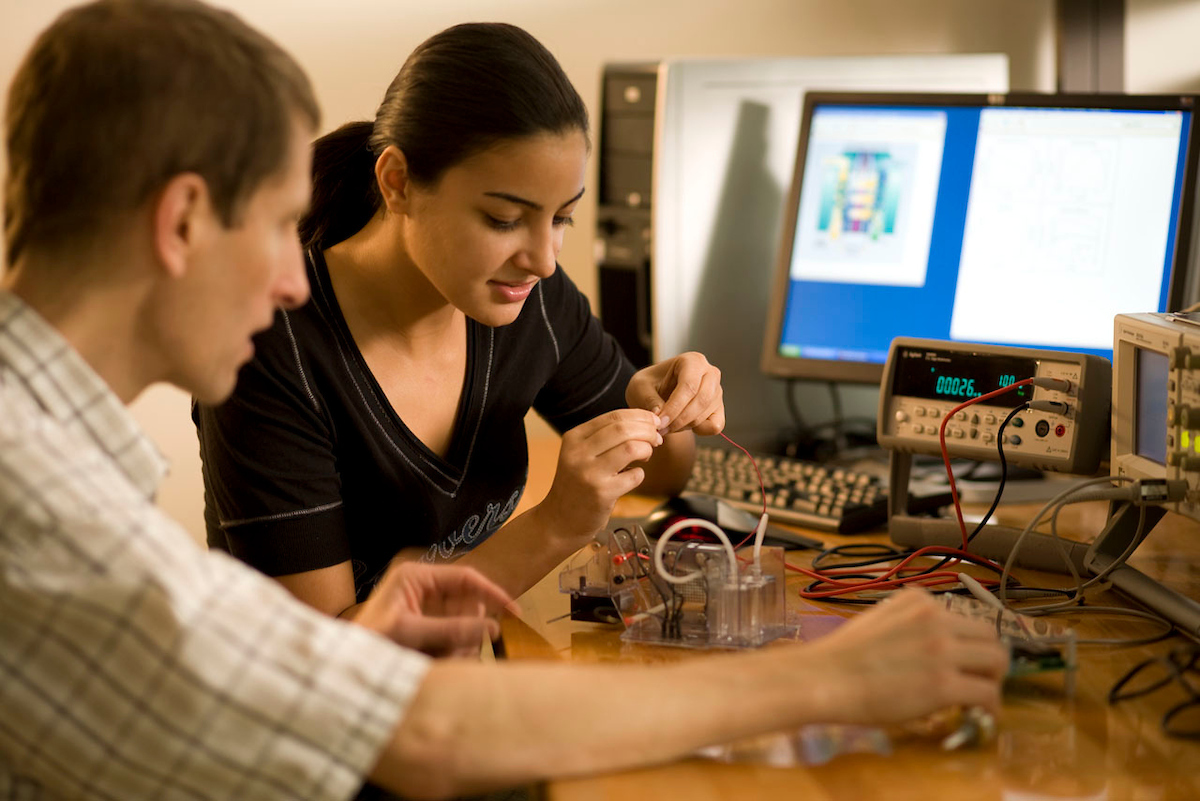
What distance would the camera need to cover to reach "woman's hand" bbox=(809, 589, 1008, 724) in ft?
2.69

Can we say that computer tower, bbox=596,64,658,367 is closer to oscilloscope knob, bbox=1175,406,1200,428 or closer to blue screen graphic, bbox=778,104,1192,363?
blue screen graphic, bbox=778,104,1192,363

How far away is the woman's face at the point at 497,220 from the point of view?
122 cm

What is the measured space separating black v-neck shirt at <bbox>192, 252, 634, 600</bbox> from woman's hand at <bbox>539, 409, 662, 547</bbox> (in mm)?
225

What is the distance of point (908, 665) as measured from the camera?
2.74ft

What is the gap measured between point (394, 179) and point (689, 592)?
22.6 inches

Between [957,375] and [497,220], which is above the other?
[497,220]

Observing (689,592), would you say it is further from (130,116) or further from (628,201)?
(628,201)

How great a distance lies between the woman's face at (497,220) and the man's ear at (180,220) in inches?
18.1

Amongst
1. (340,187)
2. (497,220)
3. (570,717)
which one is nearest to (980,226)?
(497,220)

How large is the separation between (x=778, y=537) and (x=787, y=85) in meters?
0.86

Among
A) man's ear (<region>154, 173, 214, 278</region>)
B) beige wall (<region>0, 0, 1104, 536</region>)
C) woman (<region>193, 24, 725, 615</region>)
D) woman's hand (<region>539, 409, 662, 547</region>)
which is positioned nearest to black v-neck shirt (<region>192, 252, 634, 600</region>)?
woman (<region>193, 24, 725, 615</region>)

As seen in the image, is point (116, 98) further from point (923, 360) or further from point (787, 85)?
point (787, 85)

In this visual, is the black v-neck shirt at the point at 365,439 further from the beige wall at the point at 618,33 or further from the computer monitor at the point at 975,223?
the beige wall at the point at 618,33

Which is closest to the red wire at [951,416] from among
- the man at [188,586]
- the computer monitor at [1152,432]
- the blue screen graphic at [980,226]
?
the computer monitor at [1152,432]
